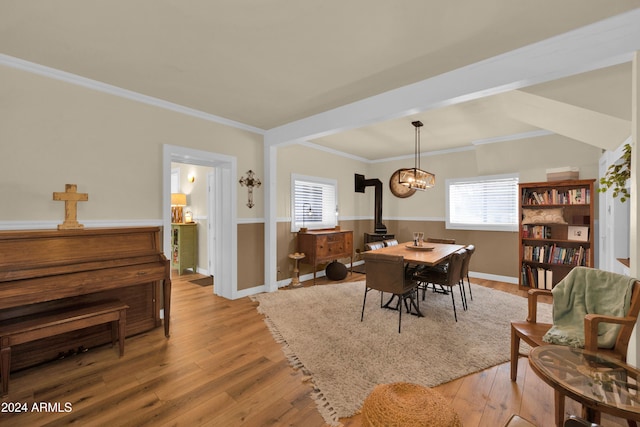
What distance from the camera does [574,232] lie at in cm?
429

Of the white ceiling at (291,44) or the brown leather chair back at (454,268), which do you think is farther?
the brown leather chair back at (454,268)

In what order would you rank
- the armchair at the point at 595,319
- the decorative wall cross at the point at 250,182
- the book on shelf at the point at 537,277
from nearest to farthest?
the armchair at the point at 595,319 < the decorative wall cross at the point at 250,182 < the book on shelf at the point at 537,277

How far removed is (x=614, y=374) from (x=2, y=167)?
15.1ft

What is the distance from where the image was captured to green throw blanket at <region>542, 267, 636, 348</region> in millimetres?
1779

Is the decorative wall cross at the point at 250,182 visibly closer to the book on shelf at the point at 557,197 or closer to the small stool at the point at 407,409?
the small stool at the point at 407,409

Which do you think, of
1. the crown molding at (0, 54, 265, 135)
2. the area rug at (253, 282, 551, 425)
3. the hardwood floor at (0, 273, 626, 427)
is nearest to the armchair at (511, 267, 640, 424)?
the hardwood floor at (0, 273, 626, 427)

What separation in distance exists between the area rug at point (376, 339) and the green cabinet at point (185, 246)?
2.36m

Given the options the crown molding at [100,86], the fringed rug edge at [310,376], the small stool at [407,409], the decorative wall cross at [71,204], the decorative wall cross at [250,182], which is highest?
the crown molding at [100,86]

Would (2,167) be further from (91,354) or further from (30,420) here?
(30,420)

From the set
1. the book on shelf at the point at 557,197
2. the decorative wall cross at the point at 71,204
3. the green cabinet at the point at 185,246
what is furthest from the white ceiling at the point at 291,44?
the green cabinet at the point at 185,246

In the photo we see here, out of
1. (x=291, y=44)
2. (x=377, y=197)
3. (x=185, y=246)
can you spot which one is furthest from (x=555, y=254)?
(x=185, y=246)

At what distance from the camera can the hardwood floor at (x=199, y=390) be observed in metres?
1.79

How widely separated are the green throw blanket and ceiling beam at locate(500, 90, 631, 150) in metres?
1.66

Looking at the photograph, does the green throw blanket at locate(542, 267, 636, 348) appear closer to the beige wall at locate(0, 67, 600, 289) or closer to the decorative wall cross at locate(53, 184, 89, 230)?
the beige wall at locate(0, 67, 600, 289)
